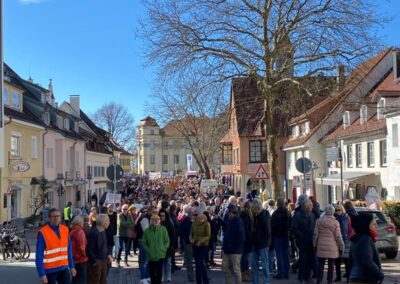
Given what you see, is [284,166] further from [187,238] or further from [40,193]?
[187,238]

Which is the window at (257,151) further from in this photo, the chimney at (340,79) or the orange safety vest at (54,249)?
the orange safety vest at (54,249)

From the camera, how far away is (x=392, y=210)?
23.9 meters

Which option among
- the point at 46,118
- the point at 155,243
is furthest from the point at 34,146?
the point at 155,243

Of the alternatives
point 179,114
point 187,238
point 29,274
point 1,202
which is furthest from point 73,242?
point 179,114

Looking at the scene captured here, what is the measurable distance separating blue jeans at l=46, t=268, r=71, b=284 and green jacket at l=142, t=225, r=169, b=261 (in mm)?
2462

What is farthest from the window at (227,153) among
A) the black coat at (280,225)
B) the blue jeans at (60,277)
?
the blue jeans at (60,277)

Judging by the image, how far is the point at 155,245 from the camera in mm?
11164

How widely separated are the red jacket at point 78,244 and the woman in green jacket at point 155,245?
1.64 metres

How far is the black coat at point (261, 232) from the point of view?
38.2 ft

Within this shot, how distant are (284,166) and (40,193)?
23177mm

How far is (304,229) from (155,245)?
3013mm

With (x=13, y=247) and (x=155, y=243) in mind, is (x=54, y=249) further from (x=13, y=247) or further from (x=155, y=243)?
(x=13, y=247)

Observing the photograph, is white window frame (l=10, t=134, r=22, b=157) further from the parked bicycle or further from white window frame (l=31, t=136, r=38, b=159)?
the parked bicycle

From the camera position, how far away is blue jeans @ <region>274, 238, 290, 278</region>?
1279 centimetres
